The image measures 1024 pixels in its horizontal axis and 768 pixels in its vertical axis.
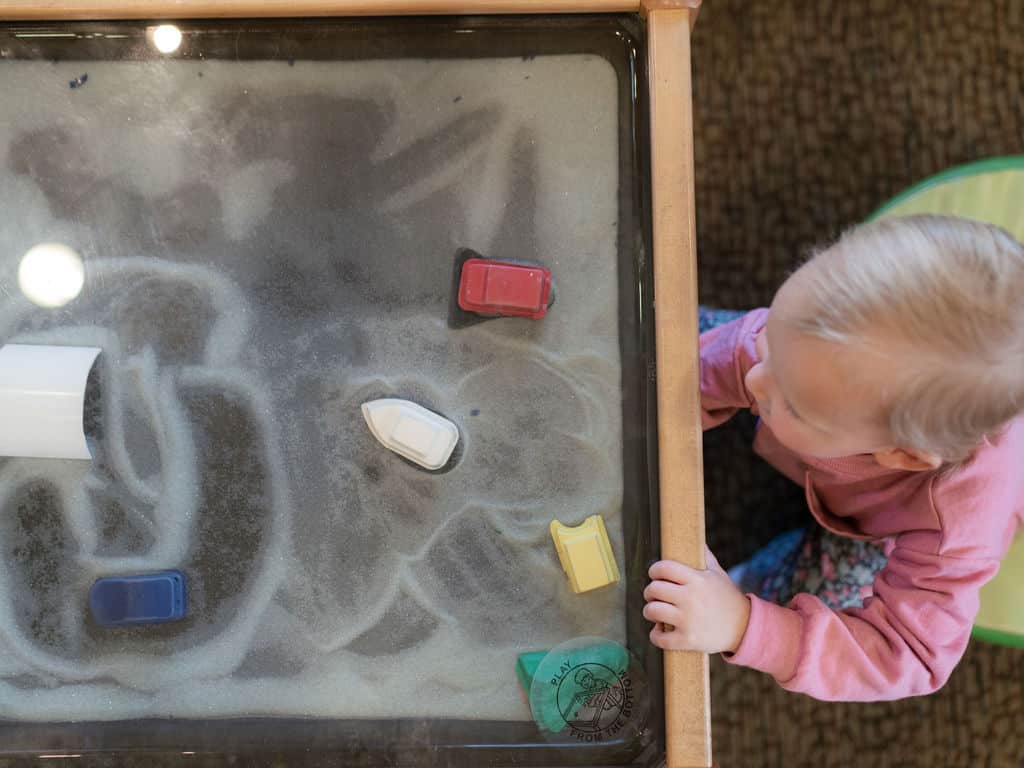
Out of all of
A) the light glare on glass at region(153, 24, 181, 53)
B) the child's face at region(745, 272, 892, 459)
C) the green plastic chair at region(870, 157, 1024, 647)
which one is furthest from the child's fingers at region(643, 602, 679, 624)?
the light glare on glass at region(153, 24, 181, 53)

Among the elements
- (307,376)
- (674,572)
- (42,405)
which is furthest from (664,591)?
(42,405)

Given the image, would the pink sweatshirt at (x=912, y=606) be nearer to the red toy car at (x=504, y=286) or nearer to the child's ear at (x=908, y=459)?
the child's ear at (x=908, y=459)

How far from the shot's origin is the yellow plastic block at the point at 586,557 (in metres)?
0.59

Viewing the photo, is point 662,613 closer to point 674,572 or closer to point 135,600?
point 674,572

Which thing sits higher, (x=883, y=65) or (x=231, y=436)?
(x=883, y=65)

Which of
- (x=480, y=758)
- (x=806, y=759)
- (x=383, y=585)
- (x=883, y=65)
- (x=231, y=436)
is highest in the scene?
(x=883, y=65)

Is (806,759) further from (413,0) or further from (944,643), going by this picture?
(413,0)

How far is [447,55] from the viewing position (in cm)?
63

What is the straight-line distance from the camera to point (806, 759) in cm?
92

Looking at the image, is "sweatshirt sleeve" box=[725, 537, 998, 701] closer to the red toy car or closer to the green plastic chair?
the green plastic chair

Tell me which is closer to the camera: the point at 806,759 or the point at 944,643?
the point at 944,643

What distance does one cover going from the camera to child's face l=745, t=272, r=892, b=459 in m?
0.49

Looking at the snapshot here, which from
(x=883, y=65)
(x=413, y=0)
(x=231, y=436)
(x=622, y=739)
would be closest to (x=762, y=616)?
(x=622, y=739)

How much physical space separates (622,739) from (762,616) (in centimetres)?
13
